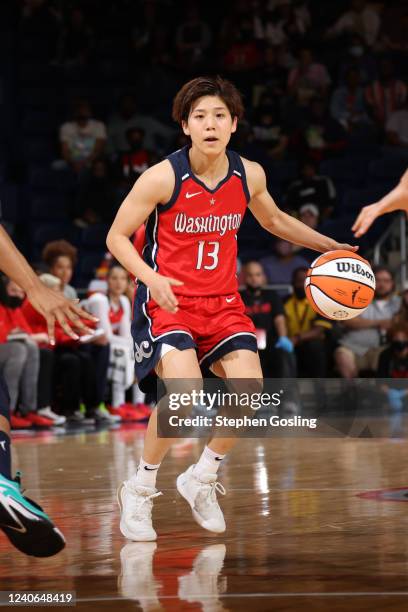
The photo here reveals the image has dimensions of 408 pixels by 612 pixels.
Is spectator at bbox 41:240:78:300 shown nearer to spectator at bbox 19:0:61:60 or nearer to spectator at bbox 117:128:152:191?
spectator at bbox 117:128:152:191

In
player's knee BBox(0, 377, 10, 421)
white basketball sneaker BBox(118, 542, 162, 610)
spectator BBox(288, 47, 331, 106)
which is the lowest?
white basketball sneaker BBox(118, 542, 162, 610)

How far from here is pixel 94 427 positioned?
1016 cm

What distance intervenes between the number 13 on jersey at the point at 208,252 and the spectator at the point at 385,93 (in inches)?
412

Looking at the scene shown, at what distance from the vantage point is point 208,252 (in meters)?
4.83

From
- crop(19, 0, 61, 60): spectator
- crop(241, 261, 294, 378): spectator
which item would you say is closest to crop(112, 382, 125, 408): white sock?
crop(241, 261, 294, 378): spectator

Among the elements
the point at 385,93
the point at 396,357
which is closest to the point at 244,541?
the point at 396,357

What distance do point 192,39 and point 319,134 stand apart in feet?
8.12

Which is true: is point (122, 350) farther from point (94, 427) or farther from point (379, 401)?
point (379, 401)

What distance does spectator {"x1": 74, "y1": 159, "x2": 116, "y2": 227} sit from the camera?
13.2 m

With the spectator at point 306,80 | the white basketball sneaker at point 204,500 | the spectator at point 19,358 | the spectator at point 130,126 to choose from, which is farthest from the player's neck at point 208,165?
the spectator at point 306,80

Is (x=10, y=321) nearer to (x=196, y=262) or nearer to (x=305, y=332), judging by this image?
(x=305, y=332)

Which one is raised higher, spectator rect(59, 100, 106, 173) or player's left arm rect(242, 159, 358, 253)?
spectator rect(59, 100, 106, 173)

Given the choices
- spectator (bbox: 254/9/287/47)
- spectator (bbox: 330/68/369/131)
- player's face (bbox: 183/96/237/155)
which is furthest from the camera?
spectator (bbox: 254/9/287/47)

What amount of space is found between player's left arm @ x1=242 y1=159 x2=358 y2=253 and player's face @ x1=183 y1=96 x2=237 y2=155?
0.27 m
